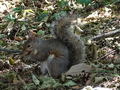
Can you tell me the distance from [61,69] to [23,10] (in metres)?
3.02

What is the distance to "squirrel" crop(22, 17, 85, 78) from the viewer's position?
3.21 m

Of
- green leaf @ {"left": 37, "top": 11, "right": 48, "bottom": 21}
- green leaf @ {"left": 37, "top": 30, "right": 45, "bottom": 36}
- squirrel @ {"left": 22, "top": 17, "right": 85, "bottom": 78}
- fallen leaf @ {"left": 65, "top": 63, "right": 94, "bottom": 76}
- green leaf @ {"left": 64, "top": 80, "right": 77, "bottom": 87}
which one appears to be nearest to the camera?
green leaf @ {"left": 64, "top": 80, "right": 77, "bottom": 87}

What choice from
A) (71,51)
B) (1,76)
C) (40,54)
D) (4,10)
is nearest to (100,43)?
(71,51)

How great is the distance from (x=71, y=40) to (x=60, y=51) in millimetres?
207

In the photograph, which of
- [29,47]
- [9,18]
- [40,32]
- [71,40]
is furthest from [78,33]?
[9,18]

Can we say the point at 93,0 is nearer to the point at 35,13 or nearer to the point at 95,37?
the point at 35,13

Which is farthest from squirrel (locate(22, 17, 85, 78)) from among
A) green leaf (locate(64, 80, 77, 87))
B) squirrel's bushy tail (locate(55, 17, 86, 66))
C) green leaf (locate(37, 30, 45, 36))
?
green leaf (locate(37, 30, 45, 36))

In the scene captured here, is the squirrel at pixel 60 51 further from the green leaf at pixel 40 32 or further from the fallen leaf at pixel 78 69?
the green leaf at pixel 40 32

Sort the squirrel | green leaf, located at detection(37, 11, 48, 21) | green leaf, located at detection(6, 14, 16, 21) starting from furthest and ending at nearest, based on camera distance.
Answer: green leaf, located at detection(37, 11, 48, 21) → green leaf, located at detection(6, 14, 16, 21) → the squirrel

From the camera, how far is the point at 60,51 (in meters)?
3.21

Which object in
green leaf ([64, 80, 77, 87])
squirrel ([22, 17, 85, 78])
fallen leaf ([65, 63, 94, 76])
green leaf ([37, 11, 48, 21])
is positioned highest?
green leaf ([37, 11, 48, 21])

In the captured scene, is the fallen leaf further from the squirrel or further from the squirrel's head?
the squirrel's head

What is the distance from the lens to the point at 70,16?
330 cm

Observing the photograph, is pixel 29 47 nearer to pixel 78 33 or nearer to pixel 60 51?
pixel 60 51
